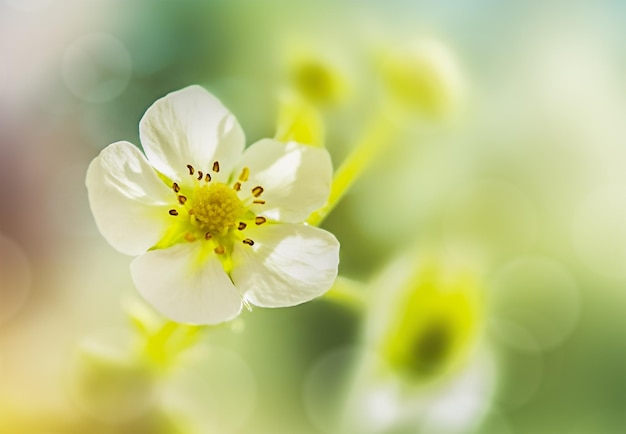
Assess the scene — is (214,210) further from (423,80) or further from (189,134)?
(423,80)

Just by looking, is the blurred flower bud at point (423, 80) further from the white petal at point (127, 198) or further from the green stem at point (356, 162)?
the white petal at point (127, 198)

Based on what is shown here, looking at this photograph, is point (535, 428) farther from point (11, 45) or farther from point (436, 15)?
point (11, 45)

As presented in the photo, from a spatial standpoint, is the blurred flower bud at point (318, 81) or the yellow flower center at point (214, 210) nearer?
the yellow flower center at point (214, 210)

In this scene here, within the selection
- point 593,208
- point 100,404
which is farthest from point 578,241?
point 100,404

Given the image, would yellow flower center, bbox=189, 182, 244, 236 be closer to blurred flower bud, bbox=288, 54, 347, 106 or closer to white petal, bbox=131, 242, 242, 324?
white petal, bbox=131, 242, 242, 324

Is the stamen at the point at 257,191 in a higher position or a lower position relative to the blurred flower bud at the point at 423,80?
lower

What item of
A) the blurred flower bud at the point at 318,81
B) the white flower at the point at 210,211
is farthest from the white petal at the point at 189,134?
the blurred flower bud at the point at 318,81

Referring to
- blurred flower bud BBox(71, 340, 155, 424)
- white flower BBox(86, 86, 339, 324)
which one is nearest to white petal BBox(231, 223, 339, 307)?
white flower BBox(86, 86, 339, 324)
